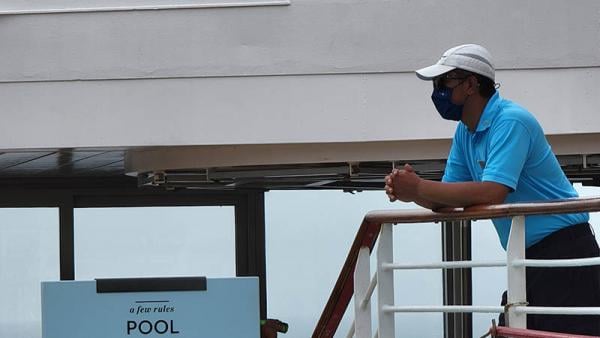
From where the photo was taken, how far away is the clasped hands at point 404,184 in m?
4.13

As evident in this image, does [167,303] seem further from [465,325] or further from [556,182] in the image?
[465,325]

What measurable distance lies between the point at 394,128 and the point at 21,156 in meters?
2.80

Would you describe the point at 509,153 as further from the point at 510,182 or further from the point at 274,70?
the point at 274,70

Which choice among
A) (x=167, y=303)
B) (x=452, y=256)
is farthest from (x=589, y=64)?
(x=167, y=303)

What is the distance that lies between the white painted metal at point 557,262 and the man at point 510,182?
0.17 m

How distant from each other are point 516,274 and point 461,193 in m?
0.32

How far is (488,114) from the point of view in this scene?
418cm

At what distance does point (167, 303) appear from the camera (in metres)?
5.11

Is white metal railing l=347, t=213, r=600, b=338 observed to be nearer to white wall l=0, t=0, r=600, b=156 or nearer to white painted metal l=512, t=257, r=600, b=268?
white painted metal l=512, t=257, r=600, b=268

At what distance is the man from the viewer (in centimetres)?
409

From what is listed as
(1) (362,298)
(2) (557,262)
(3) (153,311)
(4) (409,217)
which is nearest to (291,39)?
(1) (362,298)

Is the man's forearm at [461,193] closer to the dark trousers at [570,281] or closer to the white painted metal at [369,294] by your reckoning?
the dark trousers at [570,281]

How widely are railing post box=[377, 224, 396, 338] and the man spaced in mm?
607

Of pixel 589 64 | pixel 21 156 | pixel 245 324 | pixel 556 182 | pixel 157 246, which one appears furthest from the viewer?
pixel 157 246
